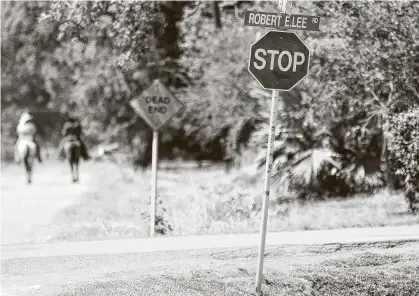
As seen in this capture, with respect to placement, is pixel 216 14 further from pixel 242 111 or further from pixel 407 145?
pixel 407 145

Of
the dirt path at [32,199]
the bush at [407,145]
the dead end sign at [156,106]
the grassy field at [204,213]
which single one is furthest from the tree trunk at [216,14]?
the bush at [407,145]

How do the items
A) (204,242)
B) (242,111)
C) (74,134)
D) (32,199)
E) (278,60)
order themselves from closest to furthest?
1. (278,60)
2. (204,242)
3. (32,199)
4. (242,111)
5. (74,134)

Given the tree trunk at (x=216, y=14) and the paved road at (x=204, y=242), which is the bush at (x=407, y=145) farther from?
the tree trunk at (x=216, y=14)

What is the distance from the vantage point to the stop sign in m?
7.60

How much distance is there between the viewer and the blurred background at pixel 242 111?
12.4 m

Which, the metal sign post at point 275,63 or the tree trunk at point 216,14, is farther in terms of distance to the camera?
the tree trunk at point 216,14

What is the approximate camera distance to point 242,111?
63.3 ft

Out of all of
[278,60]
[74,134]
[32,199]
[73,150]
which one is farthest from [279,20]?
[74,134]

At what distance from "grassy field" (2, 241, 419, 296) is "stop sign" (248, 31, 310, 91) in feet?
7.75

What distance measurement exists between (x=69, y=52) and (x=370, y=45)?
11.9 metres

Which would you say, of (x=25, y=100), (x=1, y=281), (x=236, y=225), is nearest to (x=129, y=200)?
(x=236, y=225)

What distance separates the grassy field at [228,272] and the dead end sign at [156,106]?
281 centimetres

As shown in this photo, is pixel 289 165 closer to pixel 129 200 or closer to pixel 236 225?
pixel 236 225

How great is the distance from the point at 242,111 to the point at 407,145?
25.9ft
